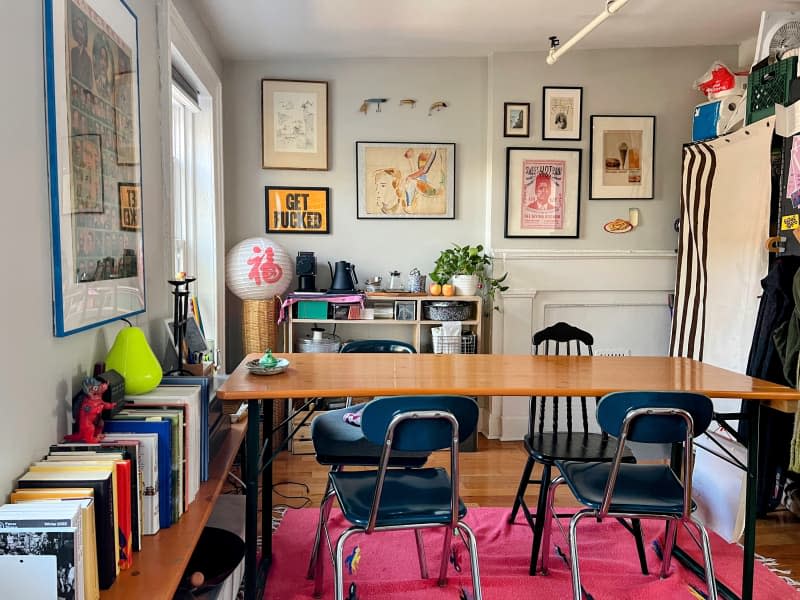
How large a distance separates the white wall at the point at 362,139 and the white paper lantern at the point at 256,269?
28cm

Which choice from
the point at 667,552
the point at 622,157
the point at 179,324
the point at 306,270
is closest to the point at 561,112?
the point at 622,157

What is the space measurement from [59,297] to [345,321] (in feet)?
8.28

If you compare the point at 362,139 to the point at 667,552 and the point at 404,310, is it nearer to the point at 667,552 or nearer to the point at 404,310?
the point at 404,310

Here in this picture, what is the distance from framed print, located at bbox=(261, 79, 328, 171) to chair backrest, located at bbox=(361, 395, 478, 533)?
279cm

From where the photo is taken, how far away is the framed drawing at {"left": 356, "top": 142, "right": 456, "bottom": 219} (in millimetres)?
4184

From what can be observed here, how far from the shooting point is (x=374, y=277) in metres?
4.29

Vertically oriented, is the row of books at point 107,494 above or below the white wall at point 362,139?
below

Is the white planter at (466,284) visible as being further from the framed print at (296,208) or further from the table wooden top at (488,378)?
the table wooden top at (488,378)

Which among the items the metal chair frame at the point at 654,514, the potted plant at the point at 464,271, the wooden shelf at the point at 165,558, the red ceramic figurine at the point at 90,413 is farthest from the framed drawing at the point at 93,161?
the potted plant at the point at 464,271

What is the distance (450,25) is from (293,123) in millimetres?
1235

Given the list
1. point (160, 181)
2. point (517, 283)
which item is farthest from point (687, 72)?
point (160, 181)

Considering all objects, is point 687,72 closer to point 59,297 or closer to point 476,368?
point 476,368

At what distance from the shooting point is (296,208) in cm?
419

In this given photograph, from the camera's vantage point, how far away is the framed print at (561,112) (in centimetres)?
407
